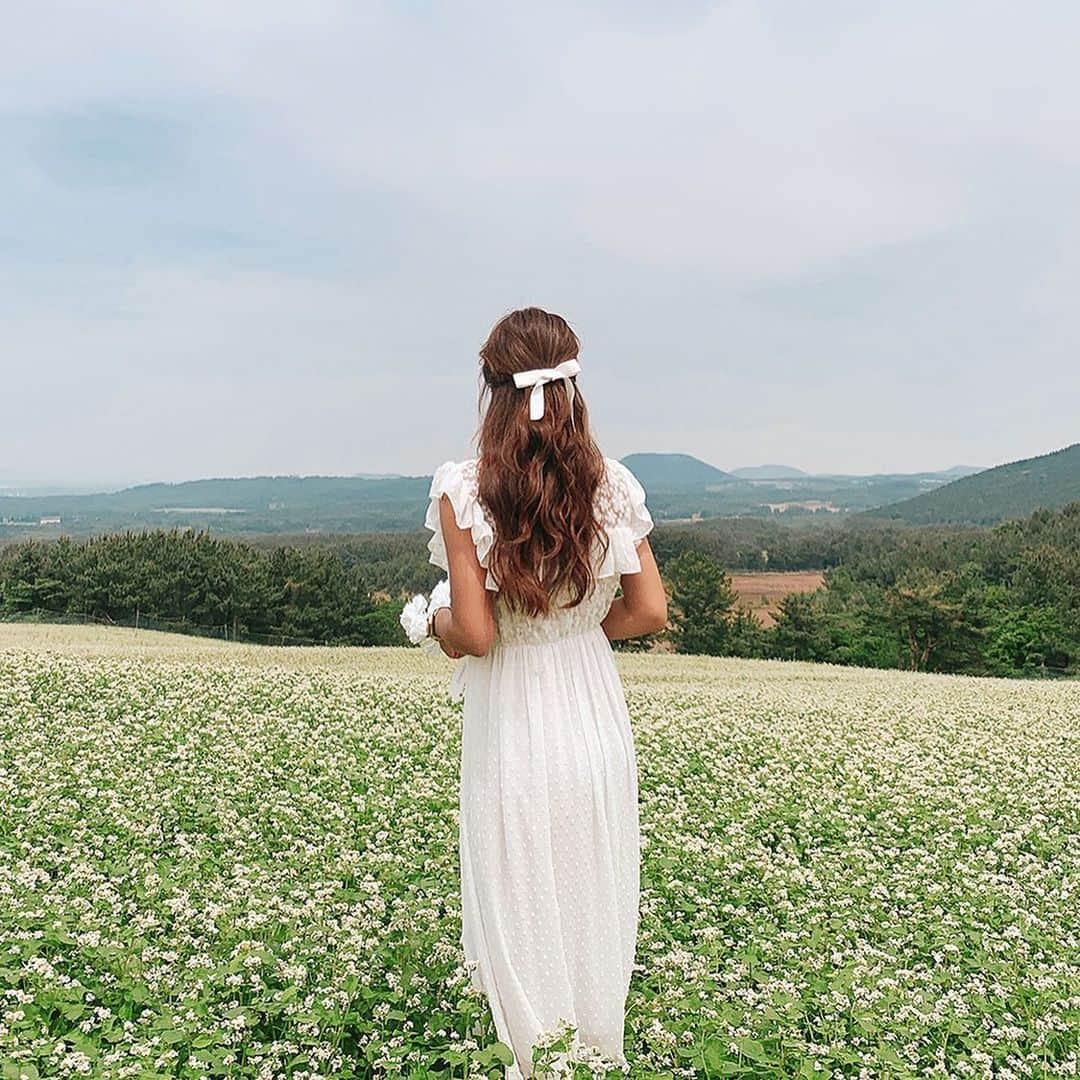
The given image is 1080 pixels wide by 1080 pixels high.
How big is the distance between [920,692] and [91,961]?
800 inches

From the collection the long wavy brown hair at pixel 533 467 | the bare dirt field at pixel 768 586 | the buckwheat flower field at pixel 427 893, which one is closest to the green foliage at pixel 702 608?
the bare dirt field at pixel 768 586

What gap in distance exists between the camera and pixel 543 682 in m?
5.13

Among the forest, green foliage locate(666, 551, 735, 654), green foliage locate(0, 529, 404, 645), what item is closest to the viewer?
the forest

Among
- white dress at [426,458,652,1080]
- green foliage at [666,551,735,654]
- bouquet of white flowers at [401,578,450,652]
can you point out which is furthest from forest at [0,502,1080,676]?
white dress at [426,458,652,1080]

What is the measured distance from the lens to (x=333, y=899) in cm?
750

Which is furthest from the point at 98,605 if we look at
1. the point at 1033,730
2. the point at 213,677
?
the point at 1033,730

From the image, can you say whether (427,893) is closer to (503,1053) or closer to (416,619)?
(503,1053)

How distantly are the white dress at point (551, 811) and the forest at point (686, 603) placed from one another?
51.5 m

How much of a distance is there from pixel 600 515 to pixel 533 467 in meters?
0.44

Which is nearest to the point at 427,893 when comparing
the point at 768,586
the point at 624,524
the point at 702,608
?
the point at 624,524

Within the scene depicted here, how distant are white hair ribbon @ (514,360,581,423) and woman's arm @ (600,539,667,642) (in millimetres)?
873

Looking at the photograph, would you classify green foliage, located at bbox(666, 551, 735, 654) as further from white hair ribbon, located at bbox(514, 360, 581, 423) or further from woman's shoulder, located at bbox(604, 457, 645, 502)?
white hair ribbon, located at bbox(514, 360, 581, 423)

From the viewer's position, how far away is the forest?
6538 centimetres

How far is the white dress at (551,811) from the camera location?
5.04 meters
